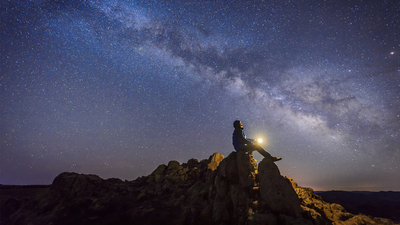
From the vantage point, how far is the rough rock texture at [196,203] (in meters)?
10.5

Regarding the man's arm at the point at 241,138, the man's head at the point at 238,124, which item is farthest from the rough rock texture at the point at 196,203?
the man's head at the point at 238,124

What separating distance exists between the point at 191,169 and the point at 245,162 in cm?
1004

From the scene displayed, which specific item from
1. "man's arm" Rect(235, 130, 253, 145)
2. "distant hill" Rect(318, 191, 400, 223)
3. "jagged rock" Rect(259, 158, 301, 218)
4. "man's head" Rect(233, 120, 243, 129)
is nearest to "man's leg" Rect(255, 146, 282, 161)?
"jagged rock" Rect(259, 158, 301, 218)

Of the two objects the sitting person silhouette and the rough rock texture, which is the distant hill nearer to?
the rough rock texture

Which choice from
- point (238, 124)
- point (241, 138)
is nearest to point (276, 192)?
point (241, 138)

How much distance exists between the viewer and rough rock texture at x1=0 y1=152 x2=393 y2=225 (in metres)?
10.5

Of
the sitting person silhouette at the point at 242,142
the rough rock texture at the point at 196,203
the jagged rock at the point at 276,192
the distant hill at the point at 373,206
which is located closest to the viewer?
the jagged rock at the point at 276,192

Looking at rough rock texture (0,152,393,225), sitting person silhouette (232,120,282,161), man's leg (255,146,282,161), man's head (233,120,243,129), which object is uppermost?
man's head (233,120,243,129)

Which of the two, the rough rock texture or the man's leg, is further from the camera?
the man's leg

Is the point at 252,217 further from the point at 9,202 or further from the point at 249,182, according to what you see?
the point at 9,202

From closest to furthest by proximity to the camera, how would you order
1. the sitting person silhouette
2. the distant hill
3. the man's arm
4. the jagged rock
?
the jagged rock, the sitting person silhouette, the man's arm, the distant hill

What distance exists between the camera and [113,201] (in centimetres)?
1645

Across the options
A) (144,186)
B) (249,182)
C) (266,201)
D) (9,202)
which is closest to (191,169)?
(144,186)

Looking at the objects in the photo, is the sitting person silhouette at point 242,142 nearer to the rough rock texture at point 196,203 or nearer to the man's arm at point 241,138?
the man's arm at point 241,138
